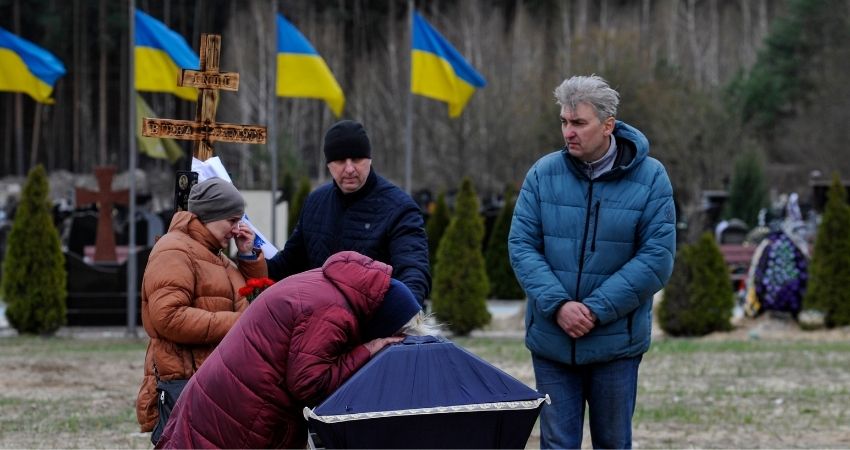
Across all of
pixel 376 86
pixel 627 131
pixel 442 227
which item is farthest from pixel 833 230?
pixel 376 86

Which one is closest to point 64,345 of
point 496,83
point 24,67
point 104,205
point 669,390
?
point 24,67

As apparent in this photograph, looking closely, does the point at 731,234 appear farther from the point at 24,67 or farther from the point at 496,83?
the point at 496,83

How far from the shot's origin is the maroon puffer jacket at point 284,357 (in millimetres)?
3479

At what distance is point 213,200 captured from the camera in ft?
14.9

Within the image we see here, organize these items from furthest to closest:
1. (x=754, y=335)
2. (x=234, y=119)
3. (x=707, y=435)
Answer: (x=234, y=119)
(x=754, y=335)
(x=707, y=435)

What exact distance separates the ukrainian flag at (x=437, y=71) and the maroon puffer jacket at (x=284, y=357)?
1228 cm

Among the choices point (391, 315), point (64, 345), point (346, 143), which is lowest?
point (64, 345)

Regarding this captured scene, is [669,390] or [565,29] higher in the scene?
[565,29]

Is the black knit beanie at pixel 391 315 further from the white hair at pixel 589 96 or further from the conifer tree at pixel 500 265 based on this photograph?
the conifer tree at pixel 500 265

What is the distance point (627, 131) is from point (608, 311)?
0.67 m

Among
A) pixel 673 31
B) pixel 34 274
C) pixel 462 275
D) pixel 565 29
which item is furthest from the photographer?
pixel 565 29

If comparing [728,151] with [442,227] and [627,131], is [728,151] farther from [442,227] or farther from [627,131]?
[627,131]

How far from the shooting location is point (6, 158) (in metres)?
50.7

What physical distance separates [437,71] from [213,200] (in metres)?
11.7
